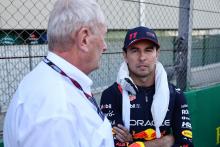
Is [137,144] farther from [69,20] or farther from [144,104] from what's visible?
[69,20]

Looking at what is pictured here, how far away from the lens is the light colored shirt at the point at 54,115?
1.17 metres

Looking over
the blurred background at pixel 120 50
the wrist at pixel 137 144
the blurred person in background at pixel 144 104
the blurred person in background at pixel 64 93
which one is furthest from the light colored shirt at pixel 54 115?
the blurred background at pixel 120 50

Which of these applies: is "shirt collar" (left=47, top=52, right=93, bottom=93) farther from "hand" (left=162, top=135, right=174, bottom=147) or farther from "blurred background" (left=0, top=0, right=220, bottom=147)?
"blurred background" (left=0, top=0, right=220, bottom=147)

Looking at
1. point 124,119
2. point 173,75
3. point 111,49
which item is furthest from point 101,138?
point 111,49

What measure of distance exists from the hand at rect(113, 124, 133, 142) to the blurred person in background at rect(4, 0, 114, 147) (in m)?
1.01

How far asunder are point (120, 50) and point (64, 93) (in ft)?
11.4

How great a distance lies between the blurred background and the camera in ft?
10.8

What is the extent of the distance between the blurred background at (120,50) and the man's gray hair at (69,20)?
1390mm

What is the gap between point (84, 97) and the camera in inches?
53.7

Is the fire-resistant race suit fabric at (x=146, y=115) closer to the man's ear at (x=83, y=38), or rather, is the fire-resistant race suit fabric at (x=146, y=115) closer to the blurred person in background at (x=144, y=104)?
the blurred person in background at (x=144, y=104)

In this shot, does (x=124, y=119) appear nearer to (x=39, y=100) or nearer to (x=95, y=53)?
(x=95, y=53)

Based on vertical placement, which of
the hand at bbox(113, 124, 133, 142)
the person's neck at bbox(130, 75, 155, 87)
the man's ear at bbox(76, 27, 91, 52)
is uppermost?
the man's ear at bbox(76, 27, 91, 52)

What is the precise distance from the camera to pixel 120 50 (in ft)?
15.4

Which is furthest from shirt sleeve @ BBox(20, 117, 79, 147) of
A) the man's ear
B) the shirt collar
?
the man's ear
